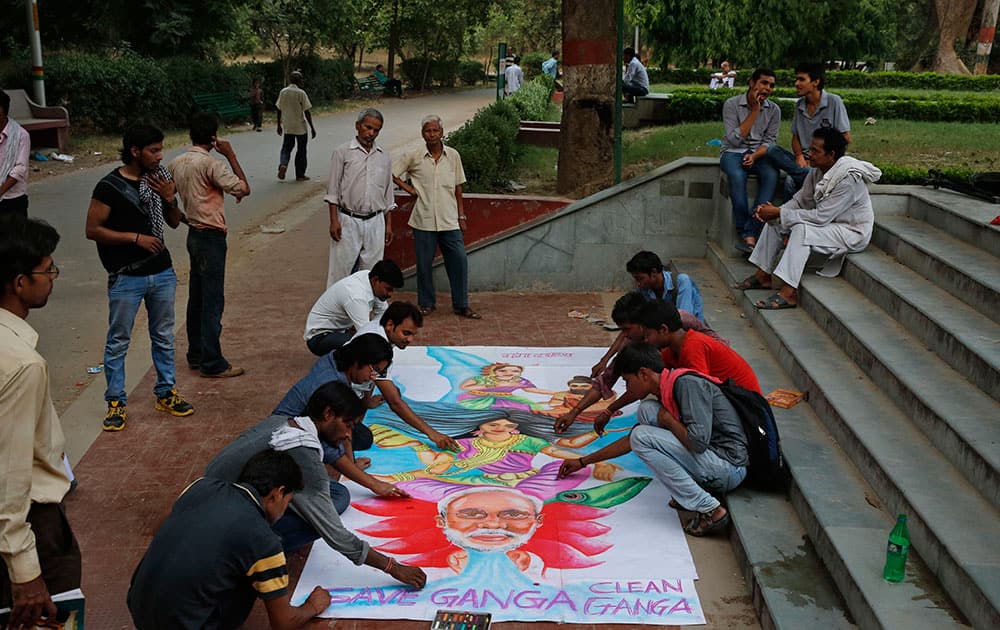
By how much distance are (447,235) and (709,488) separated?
4.29m

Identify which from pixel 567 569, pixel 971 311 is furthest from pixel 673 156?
pixel 567 569

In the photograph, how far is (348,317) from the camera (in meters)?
6.30

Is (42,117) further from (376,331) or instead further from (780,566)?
(780,566)

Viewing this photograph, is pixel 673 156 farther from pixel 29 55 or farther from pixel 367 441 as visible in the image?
pixel 29 55

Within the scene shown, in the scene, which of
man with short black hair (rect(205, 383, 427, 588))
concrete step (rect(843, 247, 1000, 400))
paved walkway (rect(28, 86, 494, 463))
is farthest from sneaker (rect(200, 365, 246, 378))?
concrete step (rect(843, 247, 1000, 400))

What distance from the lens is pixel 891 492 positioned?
440 cm

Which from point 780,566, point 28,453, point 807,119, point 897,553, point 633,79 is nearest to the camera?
point 28,453

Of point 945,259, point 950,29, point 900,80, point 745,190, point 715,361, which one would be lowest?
point 715,361

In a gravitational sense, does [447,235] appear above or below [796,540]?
above

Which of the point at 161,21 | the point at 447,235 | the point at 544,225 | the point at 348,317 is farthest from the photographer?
the point at 161,21

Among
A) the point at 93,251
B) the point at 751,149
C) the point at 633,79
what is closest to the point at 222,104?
the point at 633,79

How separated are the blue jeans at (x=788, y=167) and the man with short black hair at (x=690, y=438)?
13.5 feet

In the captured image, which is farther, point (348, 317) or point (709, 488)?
point (348, 317)

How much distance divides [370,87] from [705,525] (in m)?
33.0
